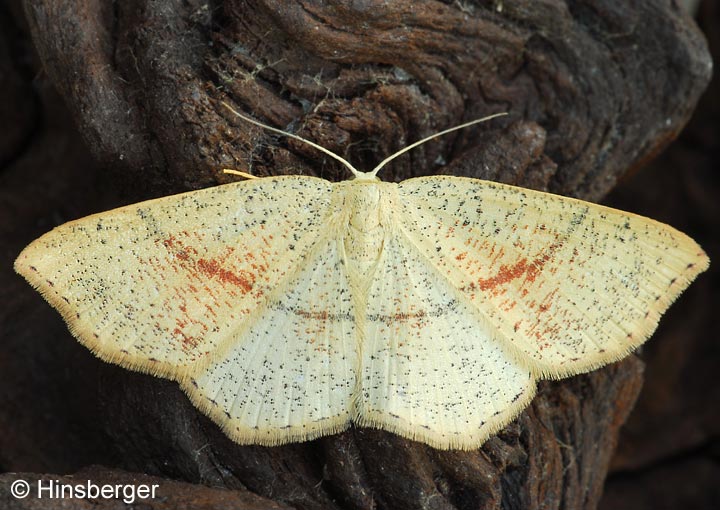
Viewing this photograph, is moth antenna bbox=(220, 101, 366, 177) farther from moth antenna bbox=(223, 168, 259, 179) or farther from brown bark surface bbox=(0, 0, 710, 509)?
moth antenna bbox=(223, 168, 259, 179)

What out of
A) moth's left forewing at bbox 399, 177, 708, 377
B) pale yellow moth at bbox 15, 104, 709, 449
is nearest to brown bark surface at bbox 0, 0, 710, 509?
pale yellow moth at bbox 15, 104, 709, 449

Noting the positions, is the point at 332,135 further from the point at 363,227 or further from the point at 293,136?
the point at 363,227

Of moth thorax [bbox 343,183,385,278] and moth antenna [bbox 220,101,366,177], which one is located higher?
moth antenna [bbox 220,101,366,177]

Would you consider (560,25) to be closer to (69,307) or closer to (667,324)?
(667,324)

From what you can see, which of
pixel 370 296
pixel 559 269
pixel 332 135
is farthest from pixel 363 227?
pixel 559 269

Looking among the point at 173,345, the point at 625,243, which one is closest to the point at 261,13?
the point at 173,345

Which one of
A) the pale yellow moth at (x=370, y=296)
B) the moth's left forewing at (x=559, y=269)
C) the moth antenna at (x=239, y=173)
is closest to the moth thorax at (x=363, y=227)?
the pale yellow moth at (x=370, y=296)
